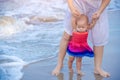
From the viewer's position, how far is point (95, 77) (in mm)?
1926

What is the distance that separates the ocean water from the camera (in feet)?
7.05

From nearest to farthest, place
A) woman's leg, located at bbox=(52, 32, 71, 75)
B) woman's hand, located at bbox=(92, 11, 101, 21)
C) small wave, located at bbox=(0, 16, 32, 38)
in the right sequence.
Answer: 1. woman's hand, located at bbox=(92, 11, 101, 21)
2. woman's leg, located at bbox=(52, 32, 71, 75)
3. small wave, located at bbox=(0, 16, 32, 38)

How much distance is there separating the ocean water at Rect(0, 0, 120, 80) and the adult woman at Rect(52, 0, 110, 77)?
0.20 metres

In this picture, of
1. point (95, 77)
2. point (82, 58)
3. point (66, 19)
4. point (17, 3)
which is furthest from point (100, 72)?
point (17, 3)

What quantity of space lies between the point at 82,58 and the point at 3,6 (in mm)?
683

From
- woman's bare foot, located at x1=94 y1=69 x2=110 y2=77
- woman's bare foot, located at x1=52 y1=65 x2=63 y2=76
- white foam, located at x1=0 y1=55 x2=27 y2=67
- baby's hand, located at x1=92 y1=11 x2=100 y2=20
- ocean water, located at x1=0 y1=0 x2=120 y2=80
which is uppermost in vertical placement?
baby's hand, located at x1=92 y1=11 x2=100 y2=20

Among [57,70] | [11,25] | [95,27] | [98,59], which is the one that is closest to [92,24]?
[95,27]

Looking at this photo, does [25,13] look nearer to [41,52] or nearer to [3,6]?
[3,6]

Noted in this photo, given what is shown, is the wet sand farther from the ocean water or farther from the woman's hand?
the woman's hand

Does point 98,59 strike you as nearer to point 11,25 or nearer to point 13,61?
point 13,61

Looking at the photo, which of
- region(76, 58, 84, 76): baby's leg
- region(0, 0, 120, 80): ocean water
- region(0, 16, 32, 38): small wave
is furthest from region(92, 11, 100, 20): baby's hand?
region(0, 16, 32, 38): small wave

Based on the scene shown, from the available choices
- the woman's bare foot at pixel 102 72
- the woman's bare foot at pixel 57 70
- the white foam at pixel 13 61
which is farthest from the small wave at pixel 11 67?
the woman's bare foot at pixel 102 72

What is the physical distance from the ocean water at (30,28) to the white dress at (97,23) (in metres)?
0.30

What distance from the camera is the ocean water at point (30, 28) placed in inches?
84.6
